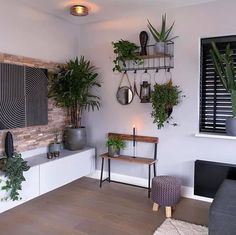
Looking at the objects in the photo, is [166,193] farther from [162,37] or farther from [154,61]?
[162,37]

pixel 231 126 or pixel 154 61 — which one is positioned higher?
pixel 154 61

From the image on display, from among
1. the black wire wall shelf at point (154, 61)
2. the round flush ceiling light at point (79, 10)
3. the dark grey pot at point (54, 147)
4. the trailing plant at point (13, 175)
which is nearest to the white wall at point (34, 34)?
the round flush ceiling light at point (79, 10)

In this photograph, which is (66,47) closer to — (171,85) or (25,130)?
(25,130)

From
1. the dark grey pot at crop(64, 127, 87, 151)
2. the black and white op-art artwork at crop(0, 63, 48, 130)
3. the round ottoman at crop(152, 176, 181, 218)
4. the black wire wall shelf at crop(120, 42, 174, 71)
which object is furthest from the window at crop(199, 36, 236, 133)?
the black and white op-art artwork at crop(0, 63, 48, 130)

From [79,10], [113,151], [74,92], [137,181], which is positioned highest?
[79,10]

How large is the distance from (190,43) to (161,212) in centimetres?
197

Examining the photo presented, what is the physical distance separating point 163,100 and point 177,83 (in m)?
0.32

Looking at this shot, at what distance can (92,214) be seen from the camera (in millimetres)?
2738

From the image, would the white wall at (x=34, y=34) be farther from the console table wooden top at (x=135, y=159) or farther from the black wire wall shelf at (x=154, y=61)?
the console table wooden top at (x=135, y=159)

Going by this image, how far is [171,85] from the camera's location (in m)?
3.16

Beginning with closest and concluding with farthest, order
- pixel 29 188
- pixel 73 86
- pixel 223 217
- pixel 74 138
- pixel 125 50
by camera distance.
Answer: pixel 223 217
pixel 29 188
pixel 125 50
pixel 73 86
pixel 74 138

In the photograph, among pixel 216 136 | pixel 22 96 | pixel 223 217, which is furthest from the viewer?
pixel 22 96

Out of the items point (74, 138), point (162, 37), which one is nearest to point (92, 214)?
point (74, 138)

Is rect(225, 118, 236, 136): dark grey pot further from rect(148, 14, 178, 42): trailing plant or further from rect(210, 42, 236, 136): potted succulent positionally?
rect(148, 14, 178, 42): trailing plant
